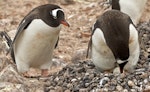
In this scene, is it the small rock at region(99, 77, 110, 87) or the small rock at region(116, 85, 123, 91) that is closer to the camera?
the small rock at region(116, 85, 123, 91)

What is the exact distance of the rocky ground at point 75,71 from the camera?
5.34 meters

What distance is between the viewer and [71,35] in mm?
8828

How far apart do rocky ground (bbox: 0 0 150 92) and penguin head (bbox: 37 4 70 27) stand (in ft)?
1.92

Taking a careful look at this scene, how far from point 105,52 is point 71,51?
7.86ft

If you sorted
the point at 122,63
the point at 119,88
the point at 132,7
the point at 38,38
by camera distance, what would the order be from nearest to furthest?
1. the point at 119,88
2. the point at 122,63
3. the point at 38,38
4. the point at 132,7

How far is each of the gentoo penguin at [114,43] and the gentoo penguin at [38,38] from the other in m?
0.50

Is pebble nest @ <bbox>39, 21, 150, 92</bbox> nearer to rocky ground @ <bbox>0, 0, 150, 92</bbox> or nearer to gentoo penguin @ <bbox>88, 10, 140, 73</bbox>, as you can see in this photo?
rocky ground @ <bbox>0, 0, 150, 92</bbox>

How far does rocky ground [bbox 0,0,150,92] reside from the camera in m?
5.34

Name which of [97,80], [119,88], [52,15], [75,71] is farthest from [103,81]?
[52,15]

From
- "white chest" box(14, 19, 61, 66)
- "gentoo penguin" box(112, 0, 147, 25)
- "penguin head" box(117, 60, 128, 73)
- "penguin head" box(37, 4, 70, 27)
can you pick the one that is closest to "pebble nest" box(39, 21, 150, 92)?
"penguin head" box(117, 60, 128, 73)

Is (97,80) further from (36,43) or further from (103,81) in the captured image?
(36,43)

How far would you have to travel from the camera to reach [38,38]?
20.7 ft

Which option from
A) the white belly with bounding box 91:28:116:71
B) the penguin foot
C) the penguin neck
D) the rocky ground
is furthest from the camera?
the penguin neck

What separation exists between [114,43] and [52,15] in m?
1.14
